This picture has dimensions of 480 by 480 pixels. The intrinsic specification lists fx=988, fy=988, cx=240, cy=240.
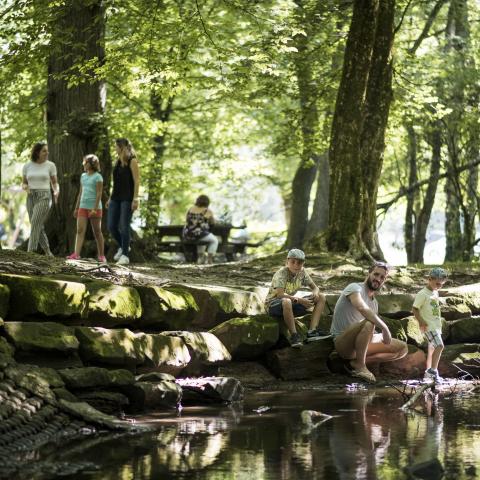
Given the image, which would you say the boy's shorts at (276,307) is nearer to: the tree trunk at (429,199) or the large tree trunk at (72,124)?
the large tree trunk at (72,124)

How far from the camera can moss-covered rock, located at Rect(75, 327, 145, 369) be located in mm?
10781

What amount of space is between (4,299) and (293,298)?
3.97 m

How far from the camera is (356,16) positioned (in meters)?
17.5

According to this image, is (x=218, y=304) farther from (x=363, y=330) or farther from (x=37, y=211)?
(x=37, y=211)

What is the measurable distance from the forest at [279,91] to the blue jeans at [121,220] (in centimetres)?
213

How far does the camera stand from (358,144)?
1758cm

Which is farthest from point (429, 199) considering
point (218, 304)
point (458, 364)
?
point (218, 304)

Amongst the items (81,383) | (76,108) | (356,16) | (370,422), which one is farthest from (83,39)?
(370,422)

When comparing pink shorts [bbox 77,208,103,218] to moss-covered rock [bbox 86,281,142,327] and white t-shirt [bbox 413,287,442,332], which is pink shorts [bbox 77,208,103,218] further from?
white t-shirt [bbox 413,287,442,332]

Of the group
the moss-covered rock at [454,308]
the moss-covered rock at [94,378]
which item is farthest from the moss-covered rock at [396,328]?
the moss-covered rock at [94,378]

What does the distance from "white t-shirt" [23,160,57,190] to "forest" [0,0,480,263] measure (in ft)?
5.61

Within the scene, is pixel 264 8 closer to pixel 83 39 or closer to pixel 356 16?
pixel 356 16

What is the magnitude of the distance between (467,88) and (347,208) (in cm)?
813

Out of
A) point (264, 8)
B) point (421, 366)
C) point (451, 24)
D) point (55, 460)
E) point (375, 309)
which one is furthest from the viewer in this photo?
point (451, 24)
